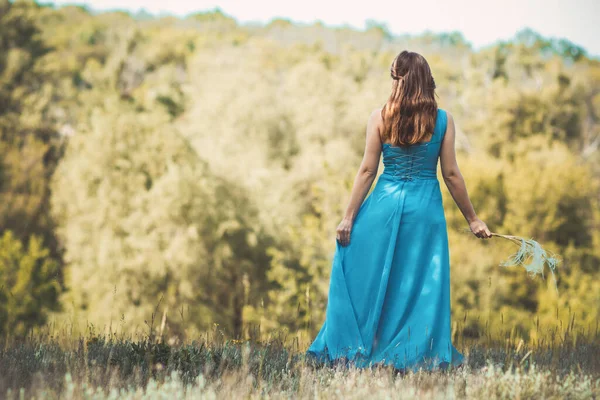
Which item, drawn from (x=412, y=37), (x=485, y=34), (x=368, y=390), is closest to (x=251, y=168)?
(x=485, y=34)

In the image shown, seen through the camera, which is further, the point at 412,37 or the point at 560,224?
the point at 412,37

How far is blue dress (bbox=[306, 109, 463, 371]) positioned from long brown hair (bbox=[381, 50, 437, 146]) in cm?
10

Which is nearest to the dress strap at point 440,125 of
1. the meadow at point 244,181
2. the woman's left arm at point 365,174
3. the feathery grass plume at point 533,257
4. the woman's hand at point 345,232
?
the woman's left arm at point 365,174

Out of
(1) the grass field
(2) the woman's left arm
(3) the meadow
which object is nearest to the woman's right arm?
(2) the woman's left arm

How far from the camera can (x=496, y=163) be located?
32.0 metres

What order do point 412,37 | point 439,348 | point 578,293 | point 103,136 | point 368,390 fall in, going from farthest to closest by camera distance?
point 412,37, point 103,136, point 578,293, point 439,348, point 368,390

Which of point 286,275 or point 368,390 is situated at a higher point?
point 368,390

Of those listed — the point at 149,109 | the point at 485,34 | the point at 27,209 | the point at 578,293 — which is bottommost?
the point at 578,293

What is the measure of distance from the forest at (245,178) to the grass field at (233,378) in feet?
42.7

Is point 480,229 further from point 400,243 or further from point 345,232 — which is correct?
point 345,232

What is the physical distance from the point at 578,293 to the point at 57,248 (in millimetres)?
24287

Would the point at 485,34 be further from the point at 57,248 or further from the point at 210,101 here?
the point at 57,248

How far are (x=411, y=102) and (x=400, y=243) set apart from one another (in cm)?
93

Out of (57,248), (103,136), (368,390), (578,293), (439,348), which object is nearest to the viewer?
(368,390)
